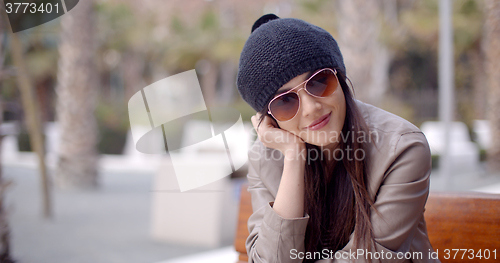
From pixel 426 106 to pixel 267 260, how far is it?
15.6 metres

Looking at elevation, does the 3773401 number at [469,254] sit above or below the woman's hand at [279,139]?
below

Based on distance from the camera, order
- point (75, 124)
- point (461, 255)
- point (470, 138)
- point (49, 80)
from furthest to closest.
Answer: point (49, 80)
point (470, 138)
point (75, 124)
point (461, 255)

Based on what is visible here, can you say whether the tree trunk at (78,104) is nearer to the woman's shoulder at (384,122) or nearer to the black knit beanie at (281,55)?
the black knit beanie at (281,55)

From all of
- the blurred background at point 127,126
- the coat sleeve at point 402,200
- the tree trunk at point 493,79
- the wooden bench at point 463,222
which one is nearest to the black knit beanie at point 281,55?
the coat sleeve at point 402,200

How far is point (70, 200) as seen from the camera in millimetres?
6676

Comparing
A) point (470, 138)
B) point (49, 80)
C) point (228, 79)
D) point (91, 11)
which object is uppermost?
point (91, 11)

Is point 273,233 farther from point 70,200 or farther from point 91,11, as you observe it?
point 91,11

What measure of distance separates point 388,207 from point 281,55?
2.13ft

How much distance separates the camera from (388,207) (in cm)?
133

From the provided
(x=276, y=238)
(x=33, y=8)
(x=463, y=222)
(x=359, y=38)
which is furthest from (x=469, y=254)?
(x=359, y=38)

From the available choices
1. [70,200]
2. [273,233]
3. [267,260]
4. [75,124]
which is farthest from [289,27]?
[75,124]

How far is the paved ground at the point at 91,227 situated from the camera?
4.07 metres

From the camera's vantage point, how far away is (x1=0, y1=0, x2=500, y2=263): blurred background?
4289 mm

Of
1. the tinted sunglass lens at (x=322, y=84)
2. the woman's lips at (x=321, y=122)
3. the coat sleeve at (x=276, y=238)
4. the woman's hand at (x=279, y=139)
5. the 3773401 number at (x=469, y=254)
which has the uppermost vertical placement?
the tinted sunglass lens at (x=322, y=84)
